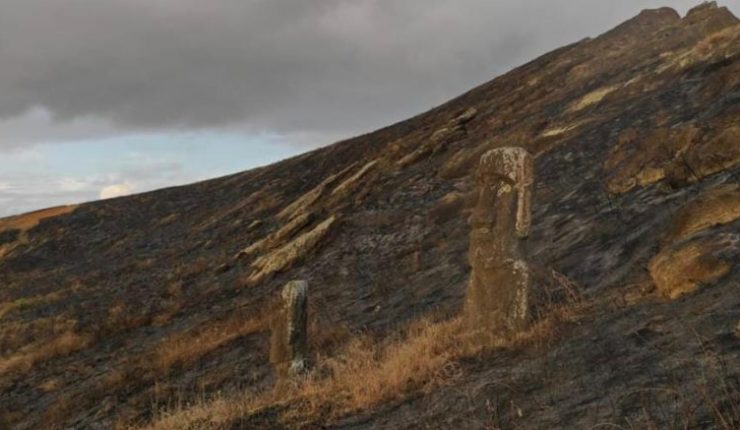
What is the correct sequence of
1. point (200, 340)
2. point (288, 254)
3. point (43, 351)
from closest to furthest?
1. point (200, 340)
2. point (43, 351)
3. point (288, 254)

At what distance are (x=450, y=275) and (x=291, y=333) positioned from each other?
14.1 feet

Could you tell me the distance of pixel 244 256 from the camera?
73.2 ft

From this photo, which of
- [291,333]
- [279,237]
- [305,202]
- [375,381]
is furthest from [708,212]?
[305,202]

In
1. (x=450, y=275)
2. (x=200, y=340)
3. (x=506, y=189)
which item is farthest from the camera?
(x=200, y=340)

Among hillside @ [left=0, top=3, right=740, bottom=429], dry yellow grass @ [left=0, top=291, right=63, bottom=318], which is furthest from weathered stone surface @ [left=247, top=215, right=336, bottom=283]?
dry yellow grass @ [left=0, top=291, right=63, bottom=318]

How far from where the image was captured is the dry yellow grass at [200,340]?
1453cm

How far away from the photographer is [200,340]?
15492 millimetres

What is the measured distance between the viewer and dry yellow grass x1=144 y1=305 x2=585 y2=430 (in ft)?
24.8

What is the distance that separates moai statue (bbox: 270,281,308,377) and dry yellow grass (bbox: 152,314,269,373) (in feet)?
13.5

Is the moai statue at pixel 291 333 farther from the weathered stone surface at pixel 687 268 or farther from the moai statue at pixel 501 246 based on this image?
the weathered stone surface at pixel 687 268

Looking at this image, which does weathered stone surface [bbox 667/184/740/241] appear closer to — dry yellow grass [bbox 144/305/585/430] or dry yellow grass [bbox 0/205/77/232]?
dry yellow grass [bbox 144/305/585/430]

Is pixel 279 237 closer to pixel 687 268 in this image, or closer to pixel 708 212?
pixel 708 212

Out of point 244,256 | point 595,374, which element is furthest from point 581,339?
point 244,256

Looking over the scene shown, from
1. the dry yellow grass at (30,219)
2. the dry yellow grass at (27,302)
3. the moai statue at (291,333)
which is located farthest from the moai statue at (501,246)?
the dry yellow grass at (30,219)
